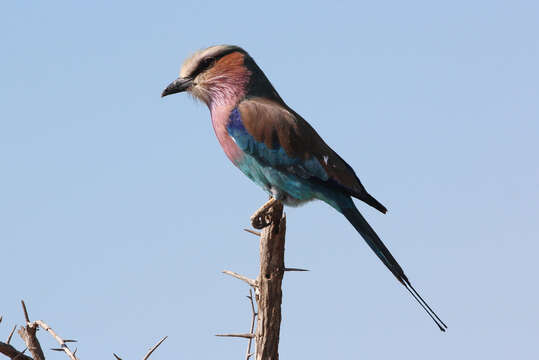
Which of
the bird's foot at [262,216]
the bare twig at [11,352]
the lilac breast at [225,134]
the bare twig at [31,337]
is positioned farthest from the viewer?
the lilac breast at [225,134]

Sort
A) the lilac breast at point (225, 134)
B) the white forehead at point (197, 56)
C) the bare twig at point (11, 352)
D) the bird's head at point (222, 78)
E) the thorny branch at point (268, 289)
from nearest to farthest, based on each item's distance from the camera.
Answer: the bare twig at point (11, 352) → the thorny branch at point (268, 289) → the lilac breast at point (225, 134) → the bird's head at point (222, 78) → the white forehead at point (197, 56)

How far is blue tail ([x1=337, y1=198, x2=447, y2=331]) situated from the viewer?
4.48 meters

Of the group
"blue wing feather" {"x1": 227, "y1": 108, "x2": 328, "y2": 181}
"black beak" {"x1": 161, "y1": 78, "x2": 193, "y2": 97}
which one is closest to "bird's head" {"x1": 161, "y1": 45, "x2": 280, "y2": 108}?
"black beak" {"x1": 161, "y1": 78, "x2": 193, "y2": 97}

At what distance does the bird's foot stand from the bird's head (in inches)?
31.7

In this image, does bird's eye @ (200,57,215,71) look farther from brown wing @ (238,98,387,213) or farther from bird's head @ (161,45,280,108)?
brown wing @ (238,98,387,213)

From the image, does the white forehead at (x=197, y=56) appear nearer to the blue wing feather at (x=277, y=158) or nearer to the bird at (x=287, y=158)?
the bird at (x=287, y=158)

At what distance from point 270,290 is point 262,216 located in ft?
2.09

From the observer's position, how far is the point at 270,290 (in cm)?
430

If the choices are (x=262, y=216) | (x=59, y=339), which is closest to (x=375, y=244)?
(x=262, y=216)

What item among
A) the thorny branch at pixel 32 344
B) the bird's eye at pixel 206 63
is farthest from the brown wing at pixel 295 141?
the thorny branch at pixel 32 344

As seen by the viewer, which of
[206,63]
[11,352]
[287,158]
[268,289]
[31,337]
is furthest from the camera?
[206,63]

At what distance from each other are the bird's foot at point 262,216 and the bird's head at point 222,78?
0.81 metres

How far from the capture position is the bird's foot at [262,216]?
4.72 metres

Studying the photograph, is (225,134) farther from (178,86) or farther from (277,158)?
(178,86)
